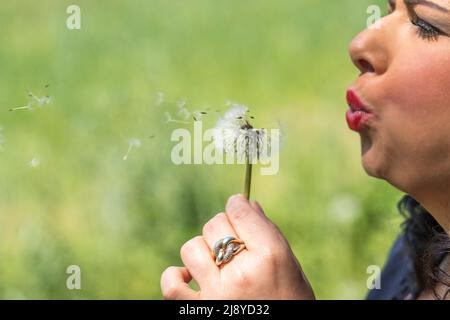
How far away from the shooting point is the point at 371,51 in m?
1.52

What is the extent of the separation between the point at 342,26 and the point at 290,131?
0.74 meters

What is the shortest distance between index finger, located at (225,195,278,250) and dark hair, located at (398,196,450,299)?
365 mm

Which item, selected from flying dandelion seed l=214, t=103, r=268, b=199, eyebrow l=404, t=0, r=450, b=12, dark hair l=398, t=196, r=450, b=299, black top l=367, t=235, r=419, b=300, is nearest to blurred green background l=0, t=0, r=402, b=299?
black top l=367, t=235, r=419, b=300

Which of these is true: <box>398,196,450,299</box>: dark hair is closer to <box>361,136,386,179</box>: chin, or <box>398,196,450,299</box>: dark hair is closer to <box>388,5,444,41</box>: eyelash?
<box>361,136,386,179</box>: chin

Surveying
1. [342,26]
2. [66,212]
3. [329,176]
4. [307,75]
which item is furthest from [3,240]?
[342,26]

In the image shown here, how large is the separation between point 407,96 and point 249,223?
35cm

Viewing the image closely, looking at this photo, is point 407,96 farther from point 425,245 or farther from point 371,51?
point 425,245

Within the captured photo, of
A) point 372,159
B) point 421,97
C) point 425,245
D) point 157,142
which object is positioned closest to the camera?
point 421,97

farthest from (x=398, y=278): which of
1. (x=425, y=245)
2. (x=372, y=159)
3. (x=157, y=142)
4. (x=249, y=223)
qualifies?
(x=157, y=142)

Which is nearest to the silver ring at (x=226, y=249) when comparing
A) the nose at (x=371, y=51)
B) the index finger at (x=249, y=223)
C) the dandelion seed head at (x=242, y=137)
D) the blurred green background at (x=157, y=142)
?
the index finger at (x=249, y=223)

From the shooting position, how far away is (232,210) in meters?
1.51

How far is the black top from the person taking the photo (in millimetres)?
2061

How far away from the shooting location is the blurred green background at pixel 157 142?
116 inches

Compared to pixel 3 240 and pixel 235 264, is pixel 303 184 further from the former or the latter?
pixel 235 264
